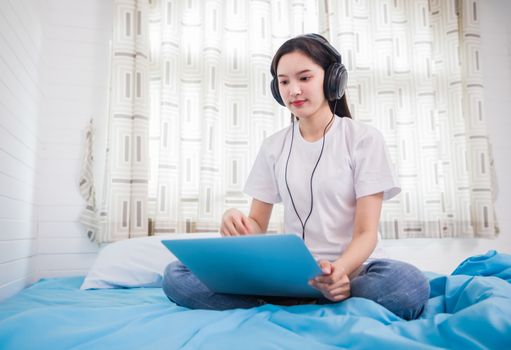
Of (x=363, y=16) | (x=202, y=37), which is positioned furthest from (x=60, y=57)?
(x=363, y=16)

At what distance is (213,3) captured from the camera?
2.44 m

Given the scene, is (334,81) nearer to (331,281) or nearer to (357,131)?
(357,131)

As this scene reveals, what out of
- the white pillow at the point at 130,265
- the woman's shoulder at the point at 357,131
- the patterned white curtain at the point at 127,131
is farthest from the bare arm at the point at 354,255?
the patterned white curtain at the point at 127,131

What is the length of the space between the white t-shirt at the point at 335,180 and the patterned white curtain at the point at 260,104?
3.49 feet

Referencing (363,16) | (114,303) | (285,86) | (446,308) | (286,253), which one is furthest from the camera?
(363,16)

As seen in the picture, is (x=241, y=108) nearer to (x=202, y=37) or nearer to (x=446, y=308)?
(x=202, y=37)

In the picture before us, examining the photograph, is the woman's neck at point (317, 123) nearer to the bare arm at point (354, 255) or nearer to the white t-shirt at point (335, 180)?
the white t-shirt at point (335, 180)

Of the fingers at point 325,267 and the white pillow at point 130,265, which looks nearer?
the fingers at point 325,267

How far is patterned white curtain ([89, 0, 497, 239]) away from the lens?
221 centimetres

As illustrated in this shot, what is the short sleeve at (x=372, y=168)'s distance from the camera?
3.59 feet

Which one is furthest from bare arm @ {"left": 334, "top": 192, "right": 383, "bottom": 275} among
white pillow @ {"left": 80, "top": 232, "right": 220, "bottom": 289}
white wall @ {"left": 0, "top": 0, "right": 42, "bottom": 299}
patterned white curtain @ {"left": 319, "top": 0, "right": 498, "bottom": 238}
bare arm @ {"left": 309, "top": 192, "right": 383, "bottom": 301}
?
patterned white curtain @ {"left": 319, "top": 0, "right": 498, "bottom": 238}

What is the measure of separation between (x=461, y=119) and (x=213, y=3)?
157cm

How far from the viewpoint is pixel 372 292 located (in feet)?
3.04

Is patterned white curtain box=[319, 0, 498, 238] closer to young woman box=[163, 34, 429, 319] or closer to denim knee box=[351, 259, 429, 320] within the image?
young woman box=[163, 34, 429, 319]
